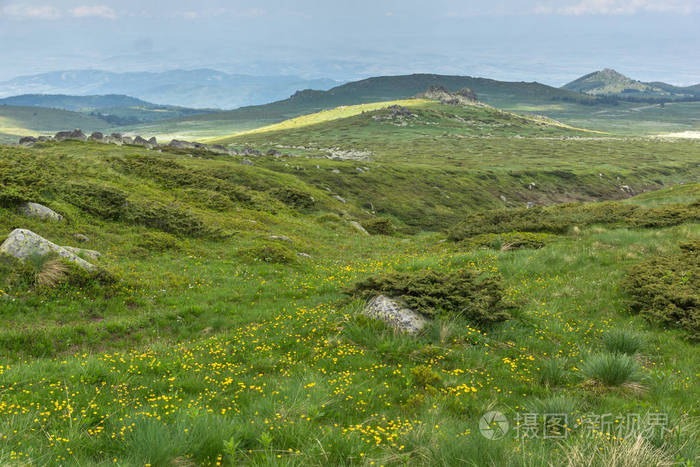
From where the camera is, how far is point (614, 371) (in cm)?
761

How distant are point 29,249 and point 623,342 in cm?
1987

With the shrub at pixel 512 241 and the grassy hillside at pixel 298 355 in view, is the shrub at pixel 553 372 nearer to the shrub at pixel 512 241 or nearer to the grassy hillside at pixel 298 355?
the grassy hillside at pixel 298 355

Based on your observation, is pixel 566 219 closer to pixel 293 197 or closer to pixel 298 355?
pixel 298 355

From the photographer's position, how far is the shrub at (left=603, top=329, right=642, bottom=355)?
30.3 ft

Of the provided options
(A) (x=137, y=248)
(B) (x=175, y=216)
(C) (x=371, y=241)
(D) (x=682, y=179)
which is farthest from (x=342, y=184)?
(D) (x=682, y=179)

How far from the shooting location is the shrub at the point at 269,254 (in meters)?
22.0

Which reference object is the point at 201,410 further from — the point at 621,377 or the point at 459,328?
the point at 621,377

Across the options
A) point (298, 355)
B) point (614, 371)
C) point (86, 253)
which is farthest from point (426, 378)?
point (86, 253)

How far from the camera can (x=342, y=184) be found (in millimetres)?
73125

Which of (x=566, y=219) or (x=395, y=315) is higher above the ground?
(x=566, y=219)

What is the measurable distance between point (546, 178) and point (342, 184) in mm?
74217

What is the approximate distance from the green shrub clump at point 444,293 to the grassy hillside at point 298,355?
36 centimetres

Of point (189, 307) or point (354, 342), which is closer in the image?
point (354, 342)

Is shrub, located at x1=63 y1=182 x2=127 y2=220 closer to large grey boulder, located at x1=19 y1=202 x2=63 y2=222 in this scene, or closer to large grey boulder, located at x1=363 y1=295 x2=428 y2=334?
large grey boulder, located at x1=19 y1=202 x2=63 y2=222
